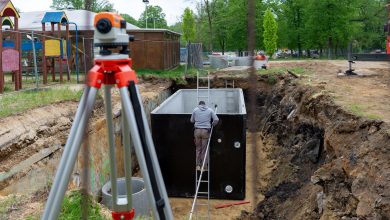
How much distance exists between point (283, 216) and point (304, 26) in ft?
65.1

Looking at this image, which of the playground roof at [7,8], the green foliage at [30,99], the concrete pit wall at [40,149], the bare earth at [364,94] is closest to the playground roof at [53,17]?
the playground roof at [7,8]

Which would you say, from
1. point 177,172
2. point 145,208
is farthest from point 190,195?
point 145,208

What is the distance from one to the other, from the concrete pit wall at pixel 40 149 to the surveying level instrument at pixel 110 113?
3.31 m

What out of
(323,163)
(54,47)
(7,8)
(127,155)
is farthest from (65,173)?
(54,47)

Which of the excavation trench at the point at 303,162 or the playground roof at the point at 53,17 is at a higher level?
the playground roof at the point at 53,17

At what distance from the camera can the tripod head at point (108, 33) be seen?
5.38 ft

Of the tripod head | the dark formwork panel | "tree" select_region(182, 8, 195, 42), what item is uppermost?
"tree" select_region(182, 8, 195, 42)

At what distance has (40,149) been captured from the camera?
6664 mm

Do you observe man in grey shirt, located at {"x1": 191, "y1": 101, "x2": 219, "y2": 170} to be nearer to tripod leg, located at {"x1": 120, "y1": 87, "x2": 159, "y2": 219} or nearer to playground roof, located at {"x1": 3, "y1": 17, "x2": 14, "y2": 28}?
tripod leg, located at {"x1": 120, "y1": 87, "x2": 159, "y2": 219}

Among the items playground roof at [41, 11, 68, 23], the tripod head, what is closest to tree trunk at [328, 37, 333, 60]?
playground roof at [41, 11, 68, 23]

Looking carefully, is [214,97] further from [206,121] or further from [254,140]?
[254,140]

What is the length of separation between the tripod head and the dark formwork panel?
842 centimetres

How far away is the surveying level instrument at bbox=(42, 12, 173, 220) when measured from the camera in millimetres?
1517

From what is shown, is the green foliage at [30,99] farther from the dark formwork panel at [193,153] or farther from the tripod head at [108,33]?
the tripod head at [108,33]
